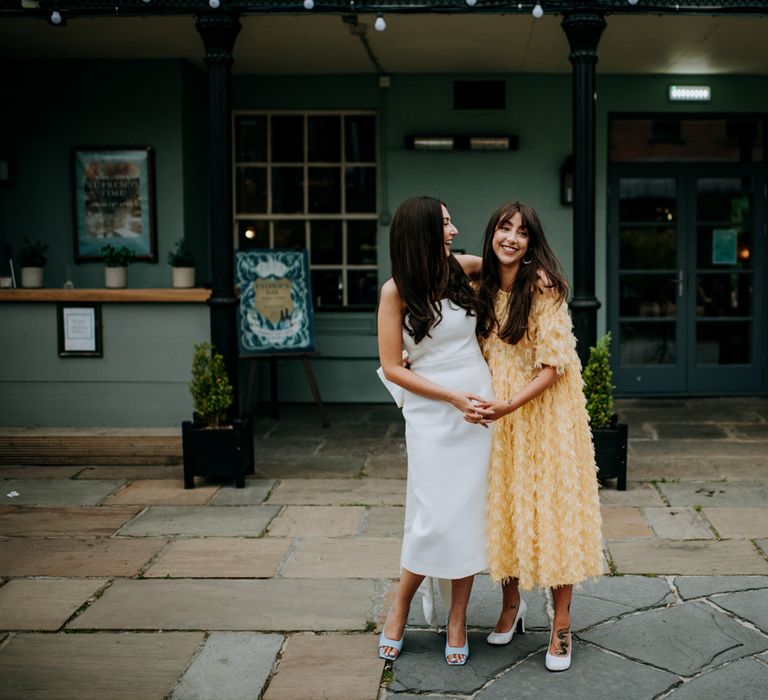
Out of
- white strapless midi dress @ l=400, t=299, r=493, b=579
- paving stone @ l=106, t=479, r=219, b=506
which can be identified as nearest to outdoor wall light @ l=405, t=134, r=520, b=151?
paving stone @ l=106, t=479, r=219, b=506

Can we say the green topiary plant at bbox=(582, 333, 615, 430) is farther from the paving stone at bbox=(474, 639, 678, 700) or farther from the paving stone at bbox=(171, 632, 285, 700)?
the paving stone at bbox=(171, 632, 285, 700)

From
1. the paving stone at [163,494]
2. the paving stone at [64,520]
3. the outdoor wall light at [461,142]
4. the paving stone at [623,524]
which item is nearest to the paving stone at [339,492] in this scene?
the paving stone at [163,494]

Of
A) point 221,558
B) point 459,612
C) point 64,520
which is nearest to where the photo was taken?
point 459,612

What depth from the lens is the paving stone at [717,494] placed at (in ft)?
18.5

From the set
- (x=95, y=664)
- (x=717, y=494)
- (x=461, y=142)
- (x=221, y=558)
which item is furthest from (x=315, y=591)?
(x=461, y=142)

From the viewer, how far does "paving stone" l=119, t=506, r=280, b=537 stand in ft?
17.2

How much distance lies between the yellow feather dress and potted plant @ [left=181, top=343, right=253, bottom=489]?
2.82m

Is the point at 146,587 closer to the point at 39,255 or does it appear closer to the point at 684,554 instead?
the point at 684,554

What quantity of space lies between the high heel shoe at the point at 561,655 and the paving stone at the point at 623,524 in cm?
152

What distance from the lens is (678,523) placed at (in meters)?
5.27

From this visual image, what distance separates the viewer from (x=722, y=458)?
672 centimetres

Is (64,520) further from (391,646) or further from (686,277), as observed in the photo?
(686,277)

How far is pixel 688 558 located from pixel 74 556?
117 inches

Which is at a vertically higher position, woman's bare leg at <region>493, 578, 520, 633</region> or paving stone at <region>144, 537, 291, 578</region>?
woman's bare leg at <region>493, 578, 520, 633</region>
